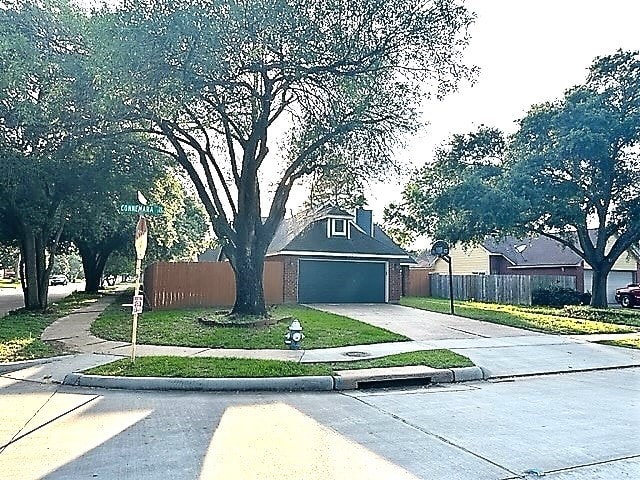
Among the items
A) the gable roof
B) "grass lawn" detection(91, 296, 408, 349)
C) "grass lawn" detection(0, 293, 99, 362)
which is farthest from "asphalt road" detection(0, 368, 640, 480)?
the gable roof

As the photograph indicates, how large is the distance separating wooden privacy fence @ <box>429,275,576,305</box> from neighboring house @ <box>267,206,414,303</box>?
19.8 feet

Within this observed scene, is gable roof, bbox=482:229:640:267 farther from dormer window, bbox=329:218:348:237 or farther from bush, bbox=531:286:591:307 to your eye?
dormer window, bbox=329:218:348:237

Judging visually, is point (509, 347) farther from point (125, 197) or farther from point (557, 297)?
point (557, 297)

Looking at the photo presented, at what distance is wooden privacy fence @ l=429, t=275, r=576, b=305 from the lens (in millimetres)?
29094

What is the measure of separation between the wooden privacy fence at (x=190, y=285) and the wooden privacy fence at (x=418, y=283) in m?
16.4

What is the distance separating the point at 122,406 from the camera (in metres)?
7.14

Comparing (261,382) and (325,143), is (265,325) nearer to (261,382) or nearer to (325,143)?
(325,143)

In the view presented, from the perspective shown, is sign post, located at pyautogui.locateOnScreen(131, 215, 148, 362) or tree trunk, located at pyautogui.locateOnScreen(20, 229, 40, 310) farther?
tree trunk, located at pyautogui.locateOnScreen(20, 229, 40, 310)

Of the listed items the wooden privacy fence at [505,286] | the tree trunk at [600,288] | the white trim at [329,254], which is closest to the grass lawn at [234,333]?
the white trim at [329,254]

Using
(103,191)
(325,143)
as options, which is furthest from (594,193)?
(103,191)

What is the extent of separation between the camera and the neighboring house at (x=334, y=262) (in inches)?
1032

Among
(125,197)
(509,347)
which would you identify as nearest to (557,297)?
(509,347)

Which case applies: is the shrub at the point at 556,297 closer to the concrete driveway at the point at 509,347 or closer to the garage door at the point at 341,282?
the garage door at the point at 341,282

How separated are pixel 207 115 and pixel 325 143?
128 inches
